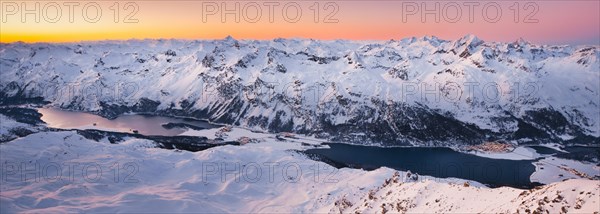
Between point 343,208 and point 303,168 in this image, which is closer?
point 343,208

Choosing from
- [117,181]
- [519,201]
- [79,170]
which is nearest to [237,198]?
[117,181]

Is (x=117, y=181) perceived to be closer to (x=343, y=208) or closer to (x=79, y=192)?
A: (x=79, y=192)

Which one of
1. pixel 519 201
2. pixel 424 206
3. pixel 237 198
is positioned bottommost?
pixel 237 198

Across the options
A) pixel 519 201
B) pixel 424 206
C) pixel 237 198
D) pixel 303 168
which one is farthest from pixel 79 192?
pixel 519 201

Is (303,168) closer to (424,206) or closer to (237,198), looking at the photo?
(237,198)

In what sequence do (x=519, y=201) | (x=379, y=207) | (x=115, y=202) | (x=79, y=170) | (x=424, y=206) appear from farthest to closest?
(x=79, y=170) < (x=115, y=202) < (x=379, y=207) < (x=424, y=206) < (x=519, y=201)

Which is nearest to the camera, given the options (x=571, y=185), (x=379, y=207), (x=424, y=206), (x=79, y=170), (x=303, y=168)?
(x=571, y=185)

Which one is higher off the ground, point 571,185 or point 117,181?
point 571,185
